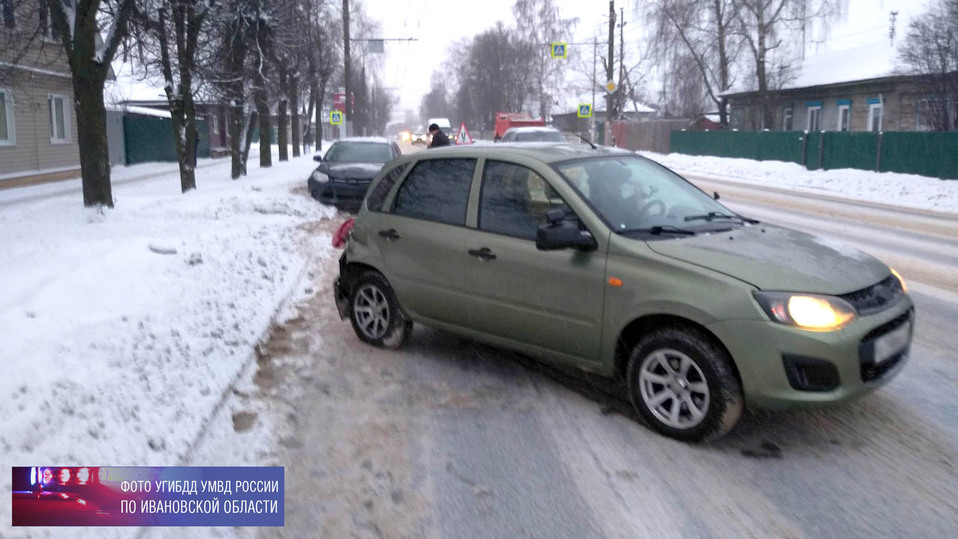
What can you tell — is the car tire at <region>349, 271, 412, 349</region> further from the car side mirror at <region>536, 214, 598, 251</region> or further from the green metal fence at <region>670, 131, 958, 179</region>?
the green metal fence at <region>670, 131, 958, 179</region>

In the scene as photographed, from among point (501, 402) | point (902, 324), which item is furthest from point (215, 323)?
point (902, 324)

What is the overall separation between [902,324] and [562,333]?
191cm

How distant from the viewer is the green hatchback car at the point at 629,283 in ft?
14.5

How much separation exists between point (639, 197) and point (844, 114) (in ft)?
122

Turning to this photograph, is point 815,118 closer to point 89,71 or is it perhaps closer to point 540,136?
point 540,136

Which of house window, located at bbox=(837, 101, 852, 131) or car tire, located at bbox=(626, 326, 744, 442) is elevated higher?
house window, located at bbox=(837, 101, 852, 131)

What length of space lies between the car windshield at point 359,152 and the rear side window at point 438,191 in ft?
39.1

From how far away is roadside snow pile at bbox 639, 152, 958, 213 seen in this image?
21.3 m

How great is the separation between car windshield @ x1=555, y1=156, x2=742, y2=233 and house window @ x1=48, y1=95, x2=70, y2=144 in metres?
26.2

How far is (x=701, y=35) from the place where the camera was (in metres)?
46.2

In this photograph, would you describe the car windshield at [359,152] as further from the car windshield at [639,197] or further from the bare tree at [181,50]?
the car windshield at [639,197]

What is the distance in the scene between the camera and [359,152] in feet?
61.1

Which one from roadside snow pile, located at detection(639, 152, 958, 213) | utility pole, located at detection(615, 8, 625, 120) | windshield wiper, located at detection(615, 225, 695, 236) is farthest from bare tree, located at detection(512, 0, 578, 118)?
windshield wiper, located at detection(615, 225, 695, 236)

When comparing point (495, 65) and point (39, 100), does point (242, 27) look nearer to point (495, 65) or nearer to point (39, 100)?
point (39, 100)
